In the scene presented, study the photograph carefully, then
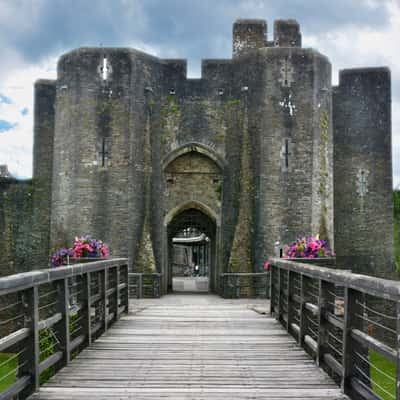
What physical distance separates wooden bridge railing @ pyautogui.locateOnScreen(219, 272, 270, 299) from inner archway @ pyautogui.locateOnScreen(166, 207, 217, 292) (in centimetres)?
265

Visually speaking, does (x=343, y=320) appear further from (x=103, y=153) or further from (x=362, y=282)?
(x=103, y=153)

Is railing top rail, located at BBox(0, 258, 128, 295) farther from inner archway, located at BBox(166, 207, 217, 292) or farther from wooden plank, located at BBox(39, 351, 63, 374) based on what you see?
inner archway, located at BBox(166, 207, 217, 292)

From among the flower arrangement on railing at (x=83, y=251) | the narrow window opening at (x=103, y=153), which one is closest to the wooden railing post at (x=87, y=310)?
the flower arrangement on railing at (x=83, y=251)

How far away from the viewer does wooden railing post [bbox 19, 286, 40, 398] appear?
4539mm

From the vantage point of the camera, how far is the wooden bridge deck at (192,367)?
4.79 meters

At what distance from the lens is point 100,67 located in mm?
18906

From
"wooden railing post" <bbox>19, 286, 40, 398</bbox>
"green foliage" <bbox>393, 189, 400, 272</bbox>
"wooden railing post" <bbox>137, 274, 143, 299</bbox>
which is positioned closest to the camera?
"wooden railing post" <bbox>19, 286, 40, 398</bbox>

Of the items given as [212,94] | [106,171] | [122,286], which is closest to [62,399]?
[122,286]

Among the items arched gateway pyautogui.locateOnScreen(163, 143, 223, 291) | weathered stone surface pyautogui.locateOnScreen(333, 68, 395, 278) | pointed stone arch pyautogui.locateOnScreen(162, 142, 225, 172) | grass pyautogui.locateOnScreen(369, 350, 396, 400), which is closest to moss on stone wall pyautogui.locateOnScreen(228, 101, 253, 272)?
pointed stone arch pyautogui.locateOnScreen(162, 142, 225, 172)

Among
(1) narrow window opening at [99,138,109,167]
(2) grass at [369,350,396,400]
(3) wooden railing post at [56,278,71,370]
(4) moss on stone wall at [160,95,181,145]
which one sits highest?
(4) moss on stone wall at [160,95,181,145]

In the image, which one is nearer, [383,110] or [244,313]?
[244,313]

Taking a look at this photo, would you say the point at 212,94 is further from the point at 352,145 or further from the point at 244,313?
the point at 244,313

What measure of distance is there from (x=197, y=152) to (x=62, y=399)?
15.6 m

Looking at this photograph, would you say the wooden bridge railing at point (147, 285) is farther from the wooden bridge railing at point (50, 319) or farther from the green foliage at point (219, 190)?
the wooden bridge railing at point (50, 319)
